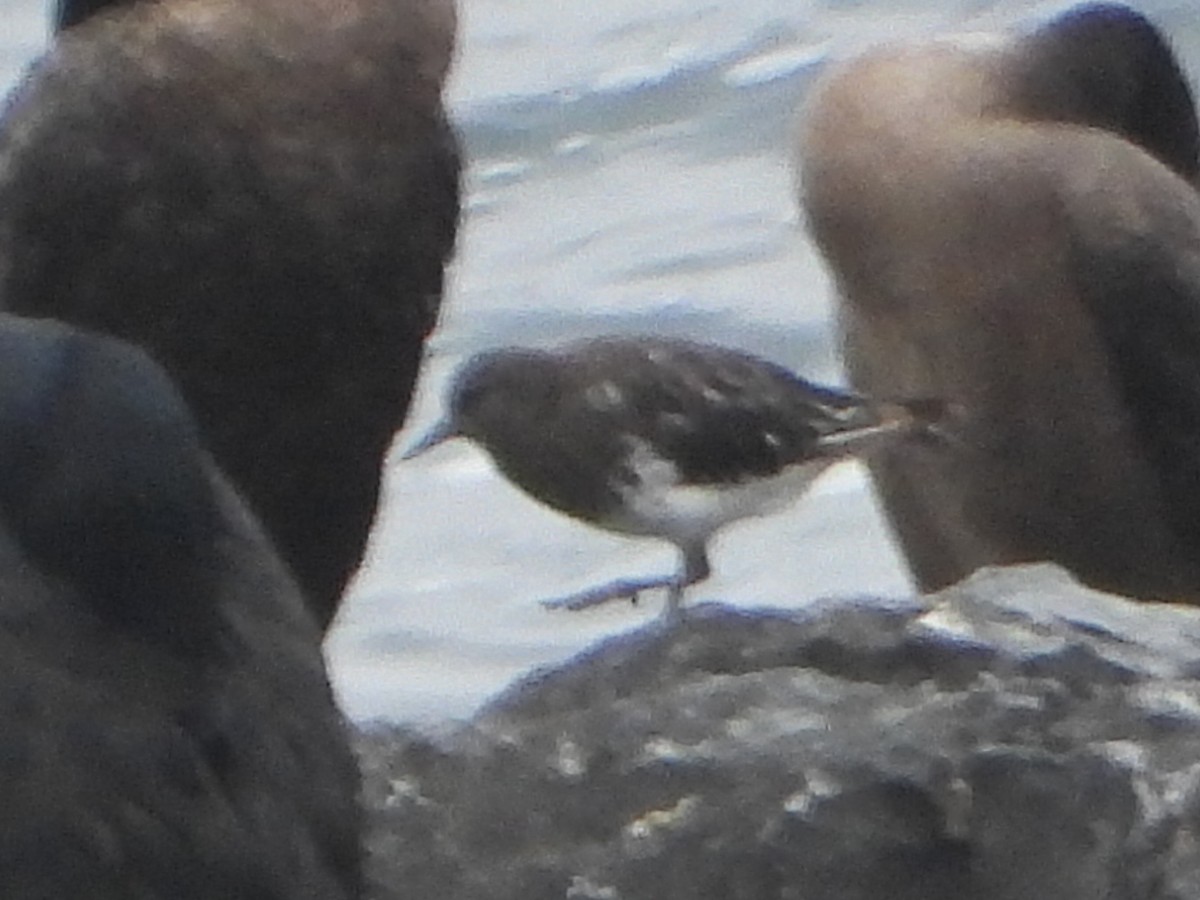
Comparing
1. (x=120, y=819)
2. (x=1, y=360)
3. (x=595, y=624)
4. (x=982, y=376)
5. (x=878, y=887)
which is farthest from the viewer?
(x=595, y=624)

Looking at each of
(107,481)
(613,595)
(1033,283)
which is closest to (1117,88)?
(1033,283)

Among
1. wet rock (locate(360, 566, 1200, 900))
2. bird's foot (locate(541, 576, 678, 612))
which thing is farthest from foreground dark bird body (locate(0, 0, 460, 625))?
bird's foot (locate(541, 576, 678, 612))

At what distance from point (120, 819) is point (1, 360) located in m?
0.33

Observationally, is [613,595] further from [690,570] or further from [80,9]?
[80,9]

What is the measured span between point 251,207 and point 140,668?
1.22 m

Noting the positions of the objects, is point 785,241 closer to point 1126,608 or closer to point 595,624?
point 595,624

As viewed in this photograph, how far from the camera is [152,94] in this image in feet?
10.4

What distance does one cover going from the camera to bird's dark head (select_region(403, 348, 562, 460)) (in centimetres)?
407

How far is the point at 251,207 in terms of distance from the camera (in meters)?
3.16

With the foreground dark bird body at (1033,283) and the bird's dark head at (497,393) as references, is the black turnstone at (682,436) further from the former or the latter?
the foreground dark bird body at (1033,283)

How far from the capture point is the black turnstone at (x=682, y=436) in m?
3.91

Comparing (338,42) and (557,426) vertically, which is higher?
(338,42)

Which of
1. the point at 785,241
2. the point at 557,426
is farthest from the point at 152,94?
the point at 785,241

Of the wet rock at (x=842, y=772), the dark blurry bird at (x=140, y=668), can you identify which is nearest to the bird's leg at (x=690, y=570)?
the wet rock at (x=842, y=772)
